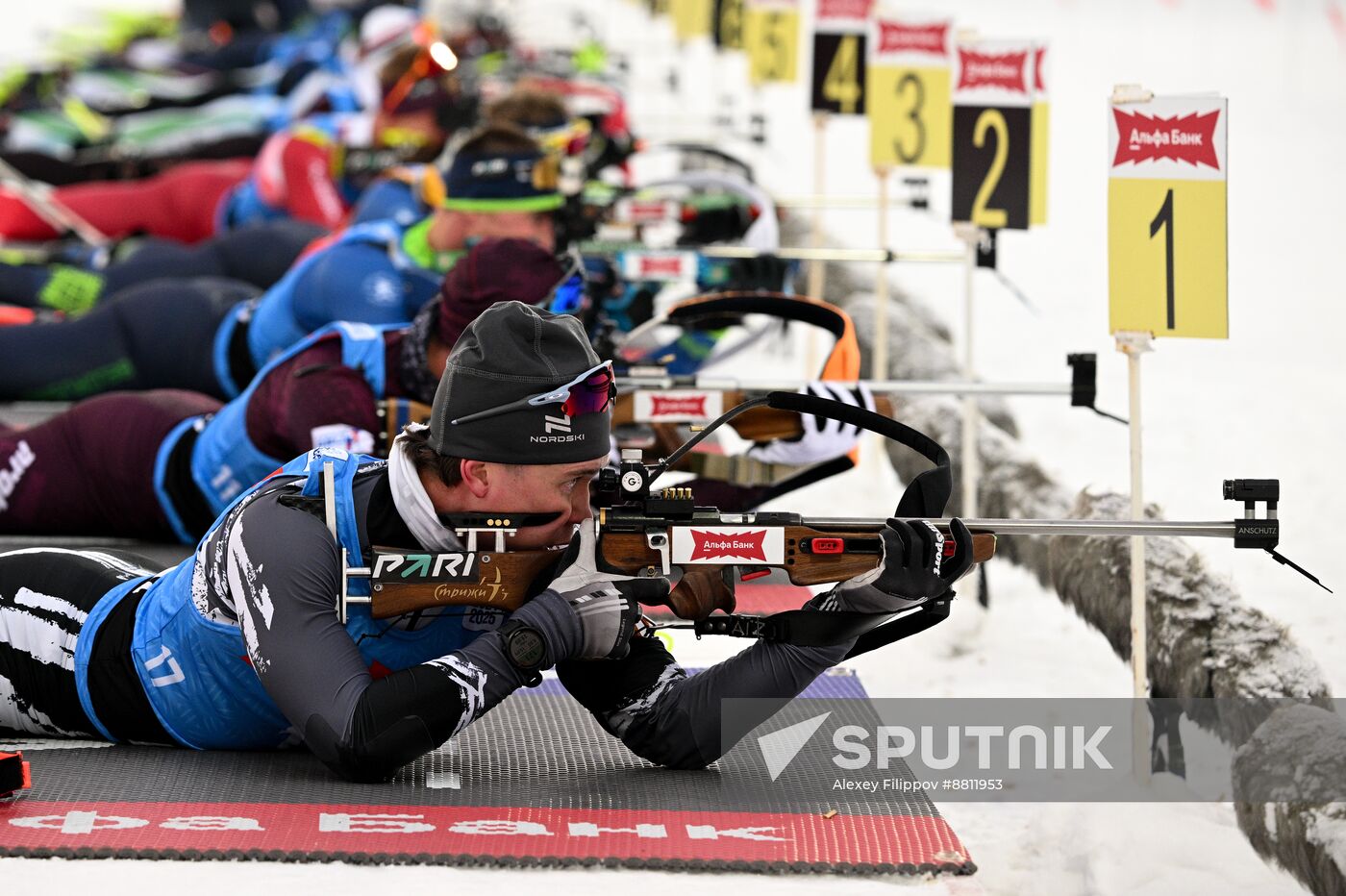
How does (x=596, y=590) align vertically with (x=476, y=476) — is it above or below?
below

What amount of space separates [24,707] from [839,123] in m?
12.2

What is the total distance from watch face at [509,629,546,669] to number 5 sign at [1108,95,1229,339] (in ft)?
4.02

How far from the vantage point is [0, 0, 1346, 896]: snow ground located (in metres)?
2.58

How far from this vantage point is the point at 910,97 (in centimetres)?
480

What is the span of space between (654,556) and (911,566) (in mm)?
339

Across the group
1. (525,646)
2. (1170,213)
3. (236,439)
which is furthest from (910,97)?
(525,646)

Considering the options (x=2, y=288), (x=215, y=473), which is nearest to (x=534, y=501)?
(x=215, y=473)

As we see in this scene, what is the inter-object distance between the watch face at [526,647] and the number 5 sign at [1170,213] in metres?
1.22

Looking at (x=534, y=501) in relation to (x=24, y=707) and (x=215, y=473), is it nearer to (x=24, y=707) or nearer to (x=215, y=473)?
(x=24, y=707)

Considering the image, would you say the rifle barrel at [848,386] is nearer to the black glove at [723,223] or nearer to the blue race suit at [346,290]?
the blue race suit at [346,290]

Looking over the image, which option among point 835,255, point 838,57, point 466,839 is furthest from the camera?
point 838,57
